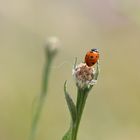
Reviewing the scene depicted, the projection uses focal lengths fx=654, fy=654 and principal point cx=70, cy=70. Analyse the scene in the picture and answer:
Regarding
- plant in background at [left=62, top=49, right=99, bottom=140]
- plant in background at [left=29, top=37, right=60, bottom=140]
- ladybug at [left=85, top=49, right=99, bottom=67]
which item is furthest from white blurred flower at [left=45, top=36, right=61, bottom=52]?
plant in background at [left=62, top=49, right=99, bottom=140]

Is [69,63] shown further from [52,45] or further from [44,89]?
[44,89]

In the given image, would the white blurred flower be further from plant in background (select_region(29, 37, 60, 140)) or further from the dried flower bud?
the dried flower bud

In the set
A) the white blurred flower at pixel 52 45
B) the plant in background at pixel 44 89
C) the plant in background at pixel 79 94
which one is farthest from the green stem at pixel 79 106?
the white blurred flower at pixel 52 45

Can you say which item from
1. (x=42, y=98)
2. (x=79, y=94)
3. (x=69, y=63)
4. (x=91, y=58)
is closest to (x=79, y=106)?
(x=79, y=94)

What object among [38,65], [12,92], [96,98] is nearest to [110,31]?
[38,65]

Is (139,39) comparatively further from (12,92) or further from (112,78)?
(12,92)

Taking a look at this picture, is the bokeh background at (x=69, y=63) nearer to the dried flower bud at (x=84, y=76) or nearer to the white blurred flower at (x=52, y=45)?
the white blurred flower at (x=52, y=45)
